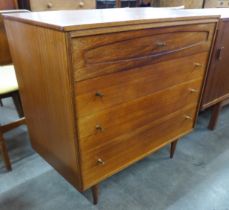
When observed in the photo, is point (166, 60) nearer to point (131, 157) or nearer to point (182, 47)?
point (182, 47)

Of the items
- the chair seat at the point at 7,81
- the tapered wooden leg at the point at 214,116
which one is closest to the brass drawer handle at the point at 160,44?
the chair seat at the point at 7,81

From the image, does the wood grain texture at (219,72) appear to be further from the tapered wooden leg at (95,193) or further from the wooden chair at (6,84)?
the wooden chair at (6,84)

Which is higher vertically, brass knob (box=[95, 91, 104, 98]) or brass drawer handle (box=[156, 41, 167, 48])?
brass drawer handle (box=[156, 41, 167, 48])

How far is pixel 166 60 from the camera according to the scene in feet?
3.38

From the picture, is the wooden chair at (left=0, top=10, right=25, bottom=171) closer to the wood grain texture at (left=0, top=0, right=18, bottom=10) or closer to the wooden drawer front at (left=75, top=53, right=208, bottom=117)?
the wood grain texture at (left=0, top=0, right=18, bottom=10)

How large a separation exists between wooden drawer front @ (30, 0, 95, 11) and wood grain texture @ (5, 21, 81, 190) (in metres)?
0.97

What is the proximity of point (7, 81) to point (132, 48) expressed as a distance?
832mm

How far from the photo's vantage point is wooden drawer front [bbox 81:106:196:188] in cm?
97

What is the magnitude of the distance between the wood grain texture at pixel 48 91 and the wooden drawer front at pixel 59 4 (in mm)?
966

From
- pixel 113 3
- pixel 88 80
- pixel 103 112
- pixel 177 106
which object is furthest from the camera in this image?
pixel 113 3

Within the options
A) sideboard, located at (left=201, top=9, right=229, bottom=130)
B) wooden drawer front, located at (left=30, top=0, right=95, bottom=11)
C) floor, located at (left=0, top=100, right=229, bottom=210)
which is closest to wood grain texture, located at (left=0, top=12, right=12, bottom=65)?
wooden drawer front, located at (left=30, top=0, right=95, bottom=11)

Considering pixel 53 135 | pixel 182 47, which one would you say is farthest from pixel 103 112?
pixel 182 47

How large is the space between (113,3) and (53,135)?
1988 millimetres

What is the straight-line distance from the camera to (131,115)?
3.34 ft
